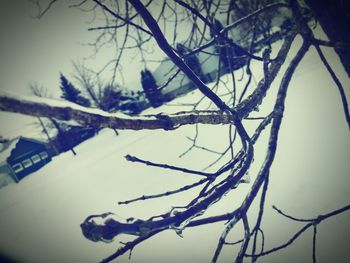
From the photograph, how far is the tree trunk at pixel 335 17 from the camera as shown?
63.0 inches

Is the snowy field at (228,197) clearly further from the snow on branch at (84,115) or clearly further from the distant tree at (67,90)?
the distant tree at (67,90)

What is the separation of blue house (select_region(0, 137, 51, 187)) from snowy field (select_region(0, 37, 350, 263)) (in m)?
18.5

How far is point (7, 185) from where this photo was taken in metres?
28.7

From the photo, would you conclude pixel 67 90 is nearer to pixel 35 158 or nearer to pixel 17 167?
A: pixel 35 158

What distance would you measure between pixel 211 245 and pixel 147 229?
4.23 m

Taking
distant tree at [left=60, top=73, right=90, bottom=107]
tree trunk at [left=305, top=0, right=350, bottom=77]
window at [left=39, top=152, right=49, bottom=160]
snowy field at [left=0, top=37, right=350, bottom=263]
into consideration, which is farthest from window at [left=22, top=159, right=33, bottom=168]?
tree trunk at [left=305, top=0, right=350, bottom=77]

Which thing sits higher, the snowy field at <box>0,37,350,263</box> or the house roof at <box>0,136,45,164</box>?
the house roof at <box>0,136,45,164</box>

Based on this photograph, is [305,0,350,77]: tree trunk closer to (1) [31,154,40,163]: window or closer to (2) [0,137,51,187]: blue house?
(2) [0,137,51,187]: blue house

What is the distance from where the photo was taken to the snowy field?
14.1 ft

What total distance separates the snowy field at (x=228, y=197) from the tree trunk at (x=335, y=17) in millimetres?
2612

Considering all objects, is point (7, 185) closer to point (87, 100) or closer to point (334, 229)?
point (87, 100)

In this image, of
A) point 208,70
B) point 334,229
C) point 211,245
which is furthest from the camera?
point 208,70

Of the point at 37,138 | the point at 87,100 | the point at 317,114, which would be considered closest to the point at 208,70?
the point at 87,100

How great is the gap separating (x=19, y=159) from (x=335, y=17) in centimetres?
3365
